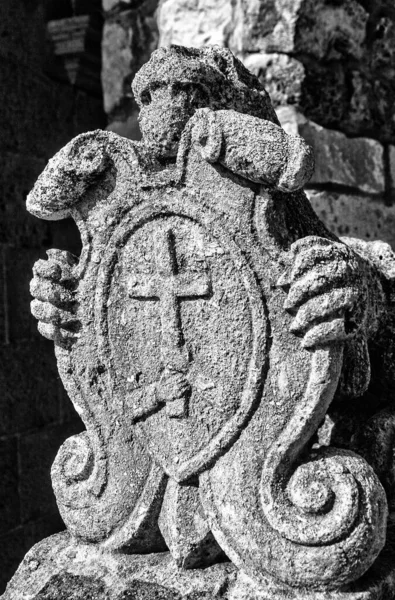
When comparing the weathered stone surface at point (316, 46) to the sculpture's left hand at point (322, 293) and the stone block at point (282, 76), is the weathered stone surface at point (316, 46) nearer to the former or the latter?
the stone block at point (282, 76)

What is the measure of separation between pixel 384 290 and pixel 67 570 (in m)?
1.01

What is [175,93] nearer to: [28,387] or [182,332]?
[182,332]

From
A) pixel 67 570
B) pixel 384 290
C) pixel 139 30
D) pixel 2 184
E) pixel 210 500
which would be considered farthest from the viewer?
pixel 139 30

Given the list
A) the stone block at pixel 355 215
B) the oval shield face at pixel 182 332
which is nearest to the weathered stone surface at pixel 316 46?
the stone block at pixel 355 215

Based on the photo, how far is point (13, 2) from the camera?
10.5ft

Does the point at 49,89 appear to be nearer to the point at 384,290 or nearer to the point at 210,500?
the point at 384,290

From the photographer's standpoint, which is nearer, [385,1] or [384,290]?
[384,290]

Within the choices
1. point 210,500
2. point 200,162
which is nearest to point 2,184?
point 200,162

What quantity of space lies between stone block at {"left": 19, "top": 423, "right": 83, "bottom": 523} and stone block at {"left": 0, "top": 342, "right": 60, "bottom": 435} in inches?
2.2

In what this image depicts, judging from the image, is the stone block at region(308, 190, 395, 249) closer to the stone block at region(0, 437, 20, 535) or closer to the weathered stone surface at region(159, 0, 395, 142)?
the weathered stone surface at region(159, 0, 395, 142)

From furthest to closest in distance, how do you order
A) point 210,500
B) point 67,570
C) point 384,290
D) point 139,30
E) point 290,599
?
1. point 139,30
2. point 384,290
3. point 67,570
4. point 210,500
5. point 290,599

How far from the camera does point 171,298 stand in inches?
64.7

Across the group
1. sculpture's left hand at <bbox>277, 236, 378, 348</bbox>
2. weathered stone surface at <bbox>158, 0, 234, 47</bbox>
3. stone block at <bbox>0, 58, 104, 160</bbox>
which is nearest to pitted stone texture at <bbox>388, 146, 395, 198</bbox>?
weathered stone surface at <bbox>158, 0, 234, 47</bbox>

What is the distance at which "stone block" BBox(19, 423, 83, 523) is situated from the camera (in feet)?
10.4
